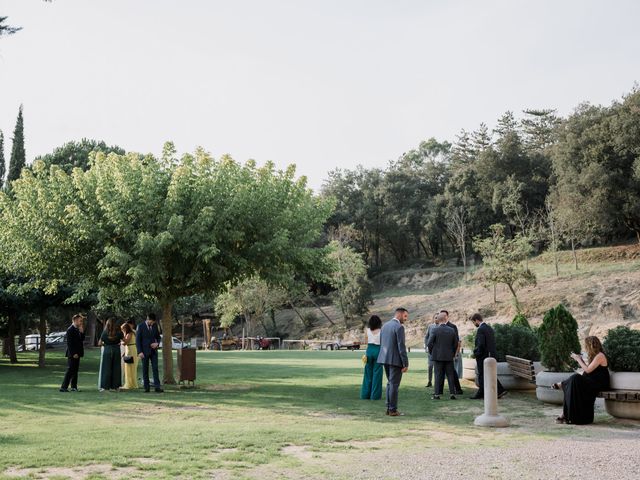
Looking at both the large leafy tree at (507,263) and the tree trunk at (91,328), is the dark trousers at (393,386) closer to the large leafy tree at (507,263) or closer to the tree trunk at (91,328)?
the large leafy tree at (507,263)

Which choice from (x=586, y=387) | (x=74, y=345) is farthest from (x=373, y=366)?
(x=74, y=345)

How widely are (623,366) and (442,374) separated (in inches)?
173

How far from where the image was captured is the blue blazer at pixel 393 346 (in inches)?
494

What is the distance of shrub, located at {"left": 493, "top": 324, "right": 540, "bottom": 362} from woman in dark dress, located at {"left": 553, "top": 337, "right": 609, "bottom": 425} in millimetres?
5773

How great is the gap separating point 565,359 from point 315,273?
8.36m

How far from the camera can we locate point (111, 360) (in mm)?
17875

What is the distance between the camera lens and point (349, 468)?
7.74 m

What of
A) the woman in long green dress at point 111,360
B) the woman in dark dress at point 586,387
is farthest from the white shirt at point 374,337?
the woman in long green dress at point 111,360

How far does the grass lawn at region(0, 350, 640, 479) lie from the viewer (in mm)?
7820

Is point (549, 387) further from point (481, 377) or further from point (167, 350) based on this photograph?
point (167, 350)

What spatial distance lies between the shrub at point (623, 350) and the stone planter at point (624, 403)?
209 millimetres

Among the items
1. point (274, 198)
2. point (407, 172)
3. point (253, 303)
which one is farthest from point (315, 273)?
point (407, 172)

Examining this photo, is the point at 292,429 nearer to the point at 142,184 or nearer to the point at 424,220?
the point at 142,184

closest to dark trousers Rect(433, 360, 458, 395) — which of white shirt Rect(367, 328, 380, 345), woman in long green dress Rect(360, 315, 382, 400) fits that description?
Result: woman in long green dress Rect(360, 315, 382, 400)
